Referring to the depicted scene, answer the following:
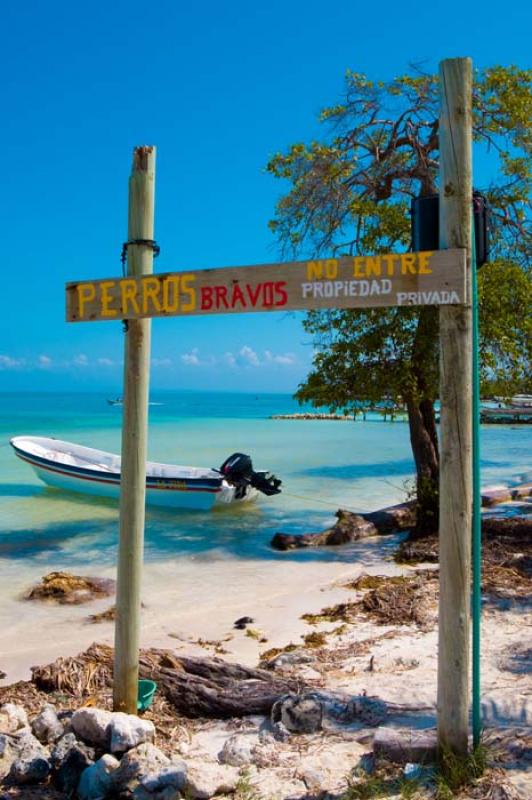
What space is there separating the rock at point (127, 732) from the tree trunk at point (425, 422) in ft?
22.9

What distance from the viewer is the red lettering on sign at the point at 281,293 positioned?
151 inches

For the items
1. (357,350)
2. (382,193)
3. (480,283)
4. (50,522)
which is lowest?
(50,522)

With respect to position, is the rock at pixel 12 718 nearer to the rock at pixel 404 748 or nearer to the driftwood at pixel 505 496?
the rock at pixel 404 748

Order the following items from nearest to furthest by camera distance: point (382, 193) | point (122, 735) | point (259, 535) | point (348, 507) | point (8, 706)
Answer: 1. point (122, 735)
2. point (8, 706)
3. point (382, 193)
4. point (259, 535)
5. point (348, 507)

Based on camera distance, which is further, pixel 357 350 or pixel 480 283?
pixel 357 350

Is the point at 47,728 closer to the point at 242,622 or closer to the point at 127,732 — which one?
the point at 127,732

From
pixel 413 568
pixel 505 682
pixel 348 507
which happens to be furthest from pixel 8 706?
pixel 348 507

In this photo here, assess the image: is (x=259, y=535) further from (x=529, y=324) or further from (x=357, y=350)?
(x=529, y=324)

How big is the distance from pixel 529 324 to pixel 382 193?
3.20 meters

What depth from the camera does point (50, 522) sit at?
599 inches

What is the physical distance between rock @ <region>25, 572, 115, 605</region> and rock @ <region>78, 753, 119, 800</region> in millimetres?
4964

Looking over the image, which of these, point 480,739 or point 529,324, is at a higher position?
point 529,324

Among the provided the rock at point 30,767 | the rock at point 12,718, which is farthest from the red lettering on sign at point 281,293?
the rock at point 12,718

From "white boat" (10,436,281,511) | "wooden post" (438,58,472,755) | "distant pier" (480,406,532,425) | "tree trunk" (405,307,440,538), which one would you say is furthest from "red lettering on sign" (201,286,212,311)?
"distant pier" (480,406,532,425)
